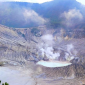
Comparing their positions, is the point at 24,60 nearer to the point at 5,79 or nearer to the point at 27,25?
the point at 5,79

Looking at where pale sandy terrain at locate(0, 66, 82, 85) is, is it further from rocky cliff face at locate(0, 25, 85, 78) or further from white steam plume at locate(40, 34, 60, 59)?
white steam plume at locate(40, 34, 60, 59)

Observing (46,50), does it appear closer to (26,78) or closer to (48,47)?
(48,47)

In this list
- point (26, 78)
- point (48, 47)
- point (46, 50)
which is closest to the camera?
point (26, 78)

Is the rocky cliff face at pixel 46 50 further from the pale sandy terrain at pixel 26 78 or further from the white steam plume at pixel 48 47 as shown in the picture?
the pale sandy terrain at pixel 26 78

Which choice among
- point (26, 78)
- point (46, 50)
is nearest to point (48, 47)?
point (46, 50)

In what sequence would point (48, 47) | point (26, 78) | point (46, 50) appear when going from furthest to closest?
1. point (48, 47)
2. point (46, 50)
3. point (26, 78)

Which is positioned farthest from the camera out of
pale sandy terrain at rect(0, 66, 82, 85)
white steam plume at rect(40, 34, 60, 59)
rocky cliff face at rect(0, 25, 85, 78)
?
white steam plume at rect(40, 34, 60, 59)

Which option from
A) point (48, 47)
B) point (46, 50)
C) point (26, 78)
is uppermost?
point (48, 47)

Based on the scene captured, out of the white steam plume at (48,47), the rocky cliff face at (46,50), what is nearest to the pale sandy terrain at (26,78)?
the rocky cliff face at (46,50)

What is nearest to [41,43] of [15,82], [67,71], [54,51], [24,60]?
[54,51]

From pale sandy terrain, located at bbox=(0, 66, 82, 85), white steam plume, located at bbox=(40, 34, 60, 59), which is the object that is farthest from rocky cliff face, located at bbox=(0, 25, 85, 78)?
pale sandy terrain, located at bbox=(0, 66, 82, 85)

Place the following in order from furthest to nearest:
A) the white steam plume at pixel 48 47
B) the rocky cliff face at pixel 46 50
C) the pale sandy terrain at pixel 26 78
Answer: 1. the white steam plume at pixel 48 47
2. the rocky cliff face at pixel 46 50
3. the pale sandy terrain at pixel 26 78
